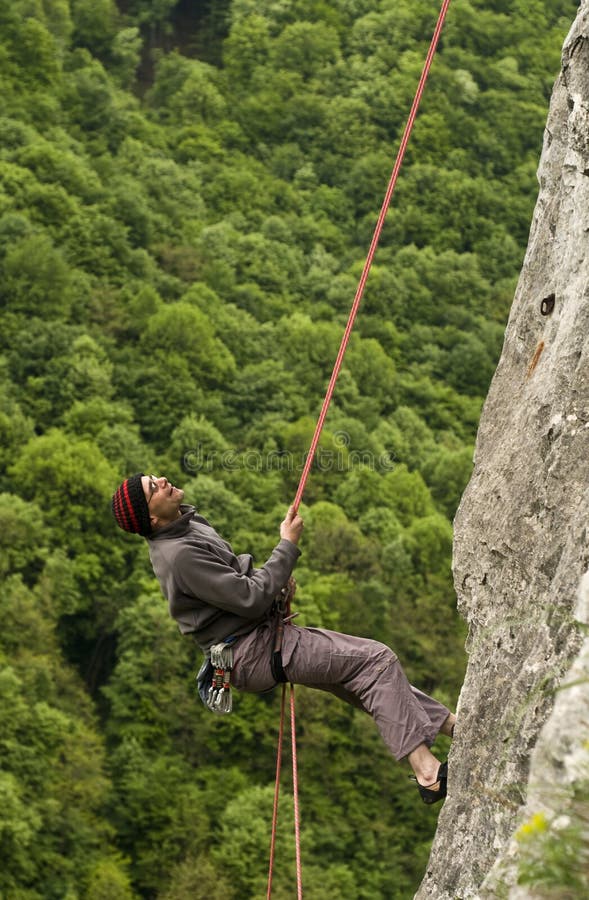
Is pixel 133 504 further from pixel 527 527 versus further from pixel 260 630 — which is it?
pixel 527 527

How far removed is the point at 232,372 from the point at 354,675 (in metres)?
68.8

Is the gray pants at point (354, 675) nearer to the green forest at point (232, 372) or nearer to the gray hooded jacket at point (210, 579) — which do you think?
the gray hooded jacket at point (210, 579)

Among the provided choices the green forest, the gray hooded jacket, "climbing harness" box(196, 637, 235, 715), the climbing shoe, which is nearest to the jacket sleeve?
the gray hooded jacket

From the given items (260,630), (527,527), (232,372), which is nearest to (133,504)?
(260,630)

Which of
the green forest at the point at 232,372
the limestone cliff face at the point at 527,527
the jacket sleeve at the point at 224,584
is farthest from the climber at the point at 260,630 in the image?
the green forest at the point at 232,372

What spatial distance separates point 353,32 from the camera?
118m

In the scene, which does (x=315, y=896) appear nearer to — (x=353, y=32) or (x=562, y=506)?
(x=562, y=506)

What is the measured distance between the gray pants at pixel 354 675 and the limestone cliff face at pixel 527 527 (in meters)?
0.30

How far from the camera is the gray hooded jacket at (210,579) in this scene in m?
6.18

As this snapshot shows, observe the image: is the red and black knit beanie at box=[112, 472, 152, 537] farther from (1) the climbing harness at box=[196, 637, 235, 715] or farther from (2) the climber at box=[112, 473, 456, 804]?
(1) the climbing harness at box=[196, 637, 235, 715]

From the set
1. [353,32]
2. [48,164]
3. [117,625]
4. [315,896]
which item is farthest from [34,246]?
[353,32]

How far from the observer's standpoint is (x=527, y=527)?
19.5 ft

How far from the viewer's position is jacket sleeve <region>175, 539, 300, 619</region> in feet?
20.2

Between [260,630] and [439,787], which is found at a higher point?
[260,630]
